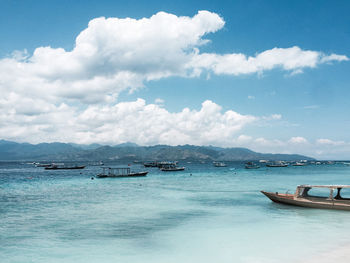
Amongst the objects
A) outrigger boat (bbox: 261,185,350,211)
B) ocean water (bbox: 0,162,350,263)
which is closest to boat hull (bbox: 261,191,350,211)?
outrigger boat (bbox: 261,185,350,211)

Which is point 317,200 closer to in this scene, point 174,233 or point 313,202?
point 313,202

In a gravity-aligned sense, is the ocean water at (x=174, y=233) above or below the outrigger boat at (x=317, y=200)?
below

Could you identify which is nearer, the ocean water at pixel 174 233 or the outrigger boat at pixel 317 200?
the ocean water at pixel 174 233

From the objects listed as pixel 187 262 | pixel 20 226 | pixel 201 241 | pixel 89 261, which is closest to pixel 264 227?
pixel 201 241

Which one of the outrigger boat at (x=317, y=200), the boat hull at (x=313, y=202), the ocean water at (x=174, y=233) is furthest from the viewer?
the outrigger boat at (x=317, y=200)

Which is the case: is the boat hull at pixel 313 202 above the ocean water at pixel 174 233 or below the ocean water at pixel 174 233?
above

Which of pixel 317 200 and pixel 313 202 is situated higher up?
pixel 317 200

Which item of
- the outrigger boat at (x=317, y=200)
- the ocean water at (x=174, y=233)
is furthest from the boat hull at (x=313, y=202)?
the ocean water at (x=174, y=233)

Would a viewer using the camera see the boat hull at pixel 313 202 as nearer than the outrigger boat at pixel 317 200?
Yes

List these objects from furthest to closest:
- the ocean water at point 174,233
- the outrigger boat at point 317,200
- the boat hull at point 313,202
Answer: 1. the outrigger boat at point 317,200
2. the boat hull at point 313,202
3. the ocean water at point 174,233

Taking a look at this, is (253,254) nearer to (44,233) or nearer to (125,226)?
(125,226)

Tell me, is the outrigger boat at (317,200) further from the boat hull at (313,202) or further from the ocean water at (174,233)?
the ocean water at (174,233)

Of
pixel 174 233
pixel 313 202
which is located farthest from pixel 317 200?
pixel 174 233

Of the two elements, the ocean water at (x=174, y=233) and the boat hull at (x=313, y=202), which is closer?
the ocean water at (x=174, y=233)
